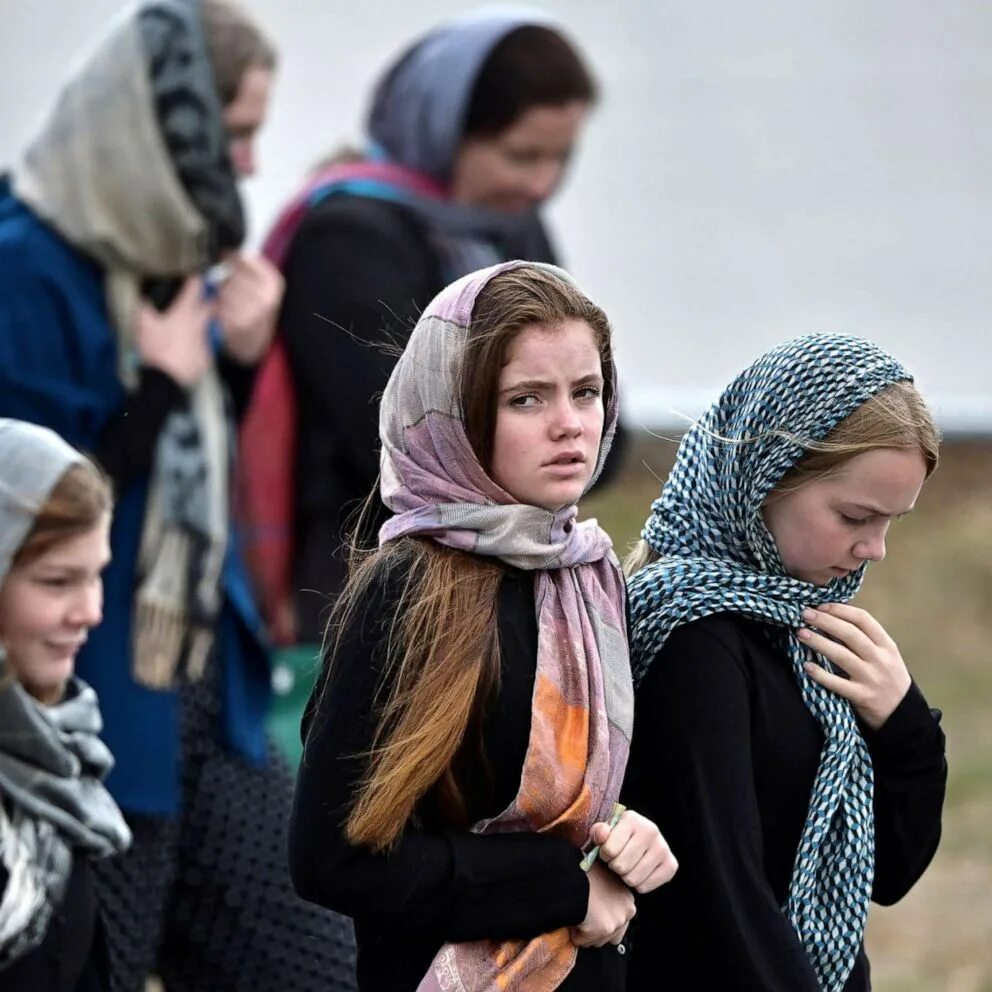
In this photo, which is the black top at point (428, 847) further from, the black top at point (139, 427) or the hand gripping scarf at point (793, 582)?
the black top at point (139, 427)

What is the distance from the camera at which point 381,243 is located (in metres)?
4.50

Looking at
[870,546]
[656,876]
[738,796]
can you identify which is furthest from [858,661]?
[656,876]

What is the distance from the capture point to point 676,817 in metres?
2.70

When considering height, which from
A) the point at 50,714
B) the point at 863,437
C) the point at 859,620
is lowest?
the point at 50,714

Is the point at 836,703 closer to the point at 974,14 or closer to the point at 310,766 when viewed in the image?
the point at 310,766

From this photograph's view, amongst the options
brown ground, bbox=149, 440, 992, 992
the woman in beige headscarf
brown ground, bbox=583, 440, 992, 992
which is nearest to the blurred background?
brown ground, bbox=149, 440, 992, 992

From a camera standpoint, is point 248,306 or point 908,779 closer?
point 908,779

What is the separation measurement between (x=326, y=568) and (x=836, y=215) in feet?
22.3

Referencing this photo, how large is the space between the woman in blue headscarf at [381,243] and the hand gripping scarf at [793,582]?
1472mm

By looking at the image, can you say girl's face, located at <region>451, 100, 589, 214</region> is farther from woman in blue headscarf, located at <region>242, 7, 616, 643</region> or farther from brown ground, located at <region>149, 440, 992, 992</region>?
brown ground, located at <region>149, 440, 992, 992</region>

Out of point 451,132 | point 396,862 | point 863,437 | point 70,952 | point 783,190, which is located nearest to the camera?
point 396,862

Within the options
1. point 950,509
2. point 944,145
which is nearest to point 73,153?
point 950,509

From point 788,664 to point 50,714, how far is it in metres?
1.02

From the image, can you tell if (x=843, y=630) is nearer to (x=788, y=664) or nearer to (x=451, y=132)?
(x=788, y=664)
